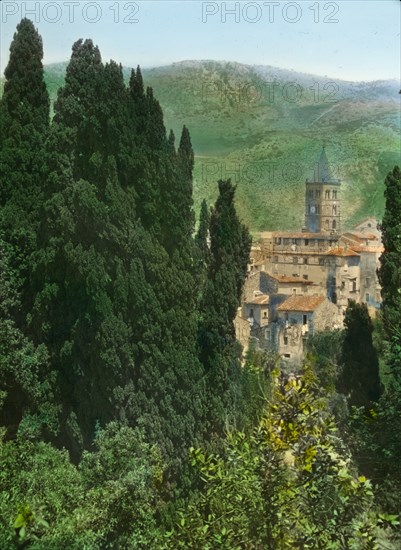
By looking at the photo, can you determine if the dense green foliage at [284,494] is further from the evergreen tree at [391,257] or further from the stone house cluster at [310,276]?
the evergreen tree at [391,257]

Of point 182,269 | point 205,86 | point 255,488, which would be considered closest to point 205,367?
point 182,269

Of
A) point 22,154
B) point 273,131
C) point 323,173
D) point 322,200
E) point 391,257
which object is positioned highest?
point 273,131

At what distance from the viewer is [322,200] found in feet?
18.3

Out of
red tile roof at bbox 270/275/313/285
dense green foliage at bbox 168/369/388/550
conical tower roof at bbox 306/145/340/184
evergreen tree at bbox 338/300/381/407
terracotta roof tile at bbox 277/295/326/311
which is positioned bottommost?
dense green foliage at bbox 168/369/388/550

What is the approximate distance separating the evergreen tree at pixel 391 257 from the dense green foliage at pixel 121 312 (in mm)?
49

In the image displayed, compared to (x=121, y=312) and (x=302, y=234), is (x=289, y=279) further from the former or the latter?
(x=121, y=312)

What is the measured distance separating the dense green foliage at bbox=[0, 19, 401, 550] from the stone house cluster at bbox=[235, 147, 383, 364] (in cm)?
11

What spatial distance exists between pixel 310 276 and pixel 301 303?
0.21m

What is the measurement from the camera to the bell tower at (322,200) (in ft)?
18.2

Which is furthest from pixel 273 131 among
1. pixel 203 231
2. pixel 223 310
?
pixel 223 310

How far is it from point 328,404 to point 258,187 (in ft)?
5.47

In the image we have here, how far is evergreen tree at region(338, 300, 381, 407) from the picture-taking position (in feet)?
18.2

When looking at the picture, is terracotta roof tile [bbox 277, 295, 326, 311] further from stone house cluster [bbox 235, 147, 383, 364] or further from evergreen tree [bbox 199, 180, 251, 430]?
evergreen tree [bbox 199, 180, 251, 430]

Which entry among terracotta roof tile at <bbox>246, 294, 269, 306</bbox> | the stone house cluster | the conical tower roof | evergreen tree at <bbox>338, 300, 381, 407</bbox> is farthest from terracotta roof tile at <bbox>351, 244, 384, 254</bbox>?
terracotta roof tile at <bbox>246, 294, 269, 306</bbox>
